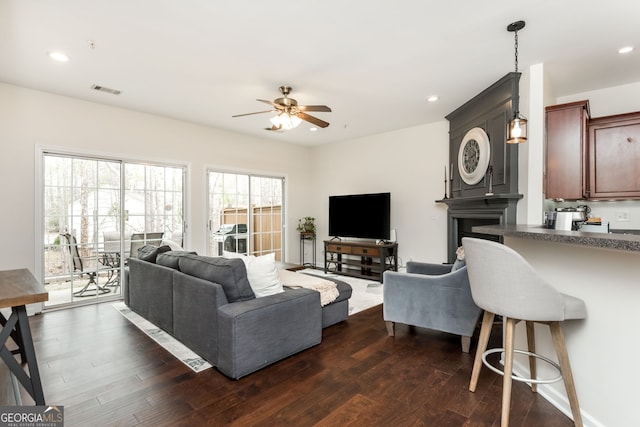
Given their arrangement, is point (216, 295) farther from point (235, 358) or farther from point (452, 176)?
point (452, 176)

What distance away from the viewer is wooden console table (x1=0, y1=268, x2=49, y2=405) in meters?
1.46

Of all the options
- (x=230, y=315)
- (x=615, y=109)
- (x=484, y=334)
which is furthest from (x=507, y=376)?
(x=615, y=109)

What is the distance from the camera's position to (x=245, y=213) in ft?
19.7

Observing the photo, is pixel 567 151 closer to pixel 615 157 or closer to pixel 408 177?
pixel 615 157

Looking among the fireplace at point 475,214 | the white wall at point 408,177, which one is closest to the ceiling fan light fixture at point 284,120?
the fireplace at point 475,214

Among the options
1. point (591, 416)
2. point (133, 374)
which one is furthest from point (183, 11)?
point (591, 416)

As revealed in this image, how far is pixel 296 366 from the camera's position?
7.83 ft

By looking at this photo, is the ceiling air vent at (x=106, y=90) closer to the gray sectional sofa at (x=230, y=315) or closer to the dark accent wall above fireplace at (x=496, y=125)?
the gray sectional sofa at (x=230, y=315)

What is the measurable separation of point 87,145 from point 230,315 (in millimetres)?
3540

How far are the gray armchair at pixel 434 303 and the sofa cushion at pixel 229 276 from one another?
1.37 m

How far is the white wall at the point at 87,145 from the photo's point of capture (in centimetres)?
353

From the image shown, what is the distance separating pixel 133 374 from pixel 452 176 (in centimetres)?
457

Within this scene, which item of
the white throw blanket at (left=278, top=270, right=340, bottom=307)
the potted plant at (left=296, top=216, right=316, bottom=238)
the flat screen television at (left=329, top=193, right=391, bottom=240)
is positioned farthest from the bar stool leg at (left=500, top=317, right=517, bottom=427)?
the potted plant at (left=296, top=216, right=316, bottom=238)

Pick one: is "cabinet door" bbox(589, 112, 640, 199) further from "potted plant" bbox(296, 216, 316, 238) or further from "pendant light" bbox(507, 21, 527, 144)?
"potted plant" bbox(296, 216, 316, 238)
